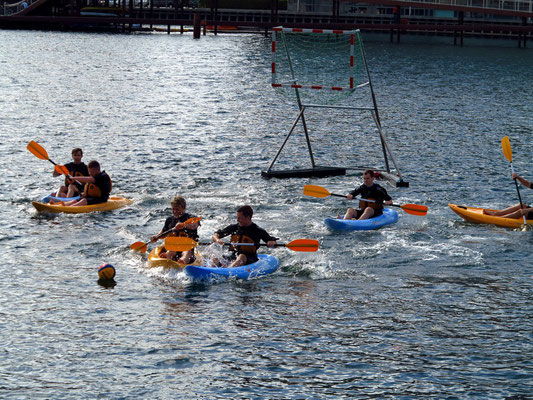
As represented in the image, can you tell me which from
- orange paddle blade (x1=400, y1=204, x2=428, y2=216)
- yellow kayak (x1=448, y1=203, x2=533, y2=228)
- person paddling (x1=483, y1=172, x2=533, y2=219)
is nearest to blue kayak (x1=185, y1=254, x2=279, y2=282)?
orange paddle blade (x1=400, y1=204, x2=428, y2=216)

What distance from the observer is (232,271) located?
1570 cm

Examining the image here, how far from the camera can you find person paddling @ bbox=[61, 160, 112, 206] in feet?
67.6

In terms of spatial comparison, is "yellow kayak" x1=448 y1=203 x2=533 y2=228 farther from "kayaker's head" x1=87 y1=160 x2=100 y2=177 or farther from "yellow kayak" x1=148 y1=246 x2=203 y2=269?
"kayaker's head" x1=87 y1=160 x2=100 y2=177

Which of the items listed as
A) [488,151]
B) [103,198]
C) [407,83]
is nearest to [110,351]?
[103,198]

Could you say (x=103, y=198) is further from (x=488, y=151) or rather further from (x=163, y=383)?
(x=488, y=151)

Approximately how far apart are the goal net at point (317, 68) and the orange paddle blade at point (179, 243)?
8.10 metres

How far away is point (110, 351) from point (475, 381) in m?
5.55

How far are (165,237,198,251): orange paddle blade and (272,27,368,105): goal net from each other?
26.6ft

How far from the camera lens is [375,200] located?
19.9 metres

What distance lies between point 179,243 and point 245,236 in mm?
1355

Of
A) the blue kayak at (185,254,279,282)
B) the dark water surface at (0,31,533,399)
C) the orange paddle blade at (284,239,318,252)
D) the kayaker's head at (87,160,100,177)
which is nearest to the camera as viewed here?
the dark water surface at (0,31,533,399)

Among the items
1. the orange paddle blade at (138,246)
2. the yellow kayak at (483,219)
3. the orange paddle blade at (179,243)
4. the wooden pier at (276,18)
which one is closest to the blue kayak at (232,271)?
Answer: the orange paddle blade at (179,243)

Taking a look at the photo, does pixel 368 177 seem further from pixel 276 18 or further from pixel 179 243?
pixel 276 18

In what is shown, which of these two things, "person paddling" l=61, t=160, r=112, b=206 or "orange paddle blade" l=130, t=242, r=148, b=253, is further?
"person paddling" l=61, t=160, r=112, b=206
